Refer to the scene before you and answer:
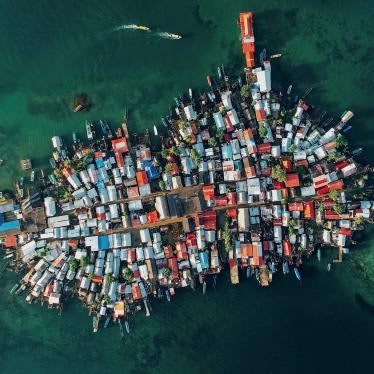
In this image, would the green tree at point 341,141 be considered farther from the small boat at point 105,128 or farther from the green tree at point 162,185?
the small boat at point 105,128

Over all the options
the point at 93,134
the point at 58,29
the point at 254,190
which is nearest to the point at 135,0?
the point at 58,29

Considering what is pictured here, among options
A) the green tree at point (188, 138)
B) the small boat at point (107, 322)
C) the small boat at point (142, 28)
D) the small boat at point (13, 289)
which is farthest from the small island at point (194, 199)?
the small boat at point (142, 28)

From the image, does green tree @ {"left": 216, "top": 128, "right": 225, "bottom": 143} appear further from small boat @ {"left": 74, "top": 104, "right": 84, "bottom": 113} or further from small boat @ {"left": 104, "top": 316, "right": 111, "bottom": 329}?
small boat @ {"left": 104, "top": 316, "right": 111, "bottom": 329}

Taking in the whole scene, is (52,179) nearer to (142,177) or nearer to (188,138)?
(142,177)

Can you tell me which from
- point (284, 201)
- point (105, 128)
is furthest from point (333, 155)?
point (105, 128)

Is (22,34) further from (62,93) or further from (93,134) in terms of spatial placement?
(93,134)

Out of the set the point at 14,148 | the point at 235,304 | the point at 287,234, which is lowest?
the point at 235,304

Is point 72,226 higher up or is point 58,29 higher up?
point 58,29
